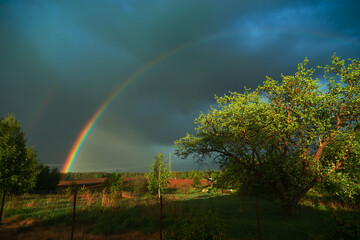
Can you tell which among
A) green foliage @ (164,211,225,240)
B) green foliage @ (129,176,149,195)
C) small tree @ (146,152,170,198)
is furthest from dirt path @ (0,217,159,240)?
green foliage @ (129,176,149,195)

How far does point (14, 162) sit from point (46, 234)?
12488 mm

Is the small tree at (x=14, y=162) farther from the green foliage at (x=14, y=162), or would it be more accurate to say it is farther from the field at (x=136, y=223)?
the field at (x=136, y=223)

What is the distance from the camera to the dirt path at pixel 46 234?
9297 millimetres

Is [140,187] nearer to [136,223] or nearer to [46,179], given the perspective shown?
[46,179]

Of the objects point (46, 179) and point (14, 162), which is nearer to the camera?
point (14, 162)

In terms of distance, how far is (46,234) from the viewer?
32.6 ft

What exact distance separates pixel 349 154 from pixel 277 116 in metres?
4.74

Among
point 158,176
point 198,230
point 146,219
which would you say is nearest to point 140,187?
point 158,176

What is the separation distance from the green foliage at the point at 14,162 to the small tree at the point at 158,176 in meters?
12.7

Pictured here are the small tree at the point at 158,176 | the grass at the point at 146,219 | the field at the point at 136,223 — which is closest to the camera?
the field at the point at 136,223

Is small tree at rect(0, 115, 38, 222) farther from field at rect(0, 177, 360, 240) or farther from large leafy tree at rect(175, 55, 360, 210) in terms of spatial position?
large leafy tree at rect(175, 55, 360, 210)

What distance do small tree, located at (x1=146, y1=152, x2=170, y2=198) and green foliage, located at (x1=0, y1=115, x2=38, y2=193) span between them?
12738 mm

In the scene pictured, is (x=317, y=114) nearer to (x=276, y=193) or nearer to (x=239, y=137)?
(x=239, y=137)

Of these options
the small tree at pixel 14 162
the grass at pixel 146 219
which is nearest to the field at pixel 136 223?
the grass at pixel 146 219
